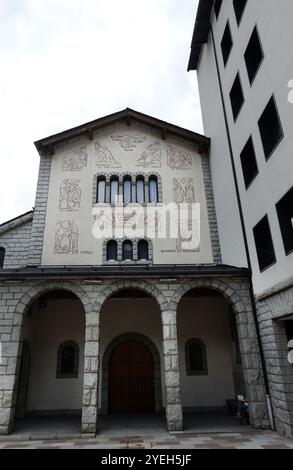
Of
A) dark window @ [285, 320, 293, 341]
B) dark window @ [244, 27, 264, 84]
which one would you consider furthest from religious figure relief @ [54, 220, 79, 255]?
dark window @ [244, 27, 264, 84]

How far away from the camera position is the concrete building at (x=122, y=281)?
33.1ft

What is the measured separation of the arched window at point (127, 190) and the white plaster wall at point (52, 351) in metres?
5.20

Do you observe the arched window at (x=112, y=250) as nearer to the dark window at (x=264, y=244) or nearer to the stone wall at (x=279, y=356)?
the dark window at (x=264, y=244)

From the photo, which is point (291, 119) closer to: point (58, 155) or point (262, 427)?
point (262, 427)

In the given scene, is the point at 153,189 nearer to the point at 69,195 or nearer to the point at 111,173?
the point at 111,173

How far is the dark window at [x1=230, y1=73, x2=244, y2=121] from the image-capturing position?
11.2 meters

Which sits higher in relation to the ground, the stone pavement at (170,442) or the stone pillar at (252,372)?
the stone pillar at (252,372)

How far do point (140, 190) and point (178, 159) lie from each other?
2.61 m

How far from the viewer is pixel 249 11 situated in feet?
33.3

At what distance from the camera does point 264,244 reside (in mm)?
9570

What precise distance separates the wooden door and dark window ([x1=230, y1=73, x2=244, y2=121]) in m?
10.3

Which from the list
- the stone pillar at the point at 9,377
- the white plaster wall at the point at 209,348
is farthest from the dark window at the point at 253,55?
the stone pillar at the point at 9,377

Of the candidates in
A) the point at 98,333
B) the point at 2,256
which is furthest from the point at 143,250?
the point at 2,256

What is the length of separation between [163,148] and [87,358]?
10.4 metres
